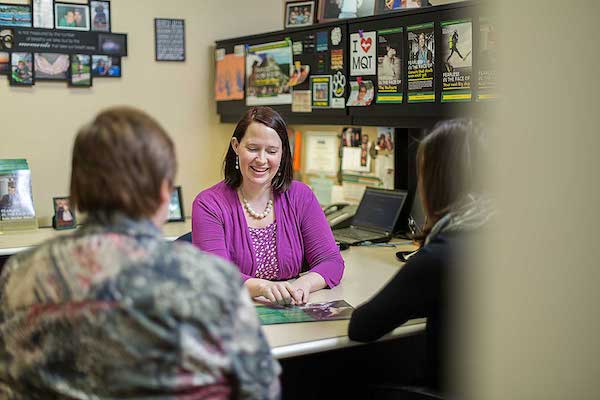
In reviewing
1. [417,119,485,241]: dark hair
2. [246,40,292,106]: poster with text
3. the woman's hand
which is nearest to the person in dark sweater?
[417,119,485,241]: dark hair

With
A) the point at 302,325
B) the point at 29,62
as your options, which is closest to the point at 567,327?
the point at 302,325

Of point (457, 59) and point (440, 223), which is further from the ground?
point (457, 59)

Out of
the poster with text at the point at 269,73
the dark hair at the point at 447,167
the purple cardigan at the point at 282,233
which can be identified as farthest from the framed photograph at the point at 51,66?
the dark hair at the point at 447,167

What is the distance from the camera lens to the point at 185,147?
11.9ft

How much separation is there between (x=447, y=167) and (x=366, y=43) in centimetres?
142

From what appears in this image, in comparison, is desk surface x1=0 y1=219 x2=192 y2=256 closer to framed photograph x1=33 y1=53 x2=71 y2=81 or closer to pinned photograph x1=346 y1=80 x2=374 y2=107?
framed photograph x1=33 y1=53 x2=71 y2=81

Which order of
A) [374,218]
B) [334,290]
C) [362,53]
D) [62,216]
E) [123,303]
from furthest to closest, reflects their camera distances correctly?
[62,216], [374,218], [362,53], [334,290], [123,303]

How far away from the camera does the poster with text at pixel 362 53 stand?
9.50 feet

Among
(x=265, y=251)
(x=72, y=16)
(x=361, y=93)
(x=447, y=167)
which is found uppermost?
(x=72, y=16)

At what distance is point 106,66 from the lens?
132 inches

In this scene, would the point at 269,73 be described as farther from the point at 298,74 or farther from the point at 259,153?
the point at 259,153

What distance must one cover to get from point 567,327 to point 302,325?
1108 mm

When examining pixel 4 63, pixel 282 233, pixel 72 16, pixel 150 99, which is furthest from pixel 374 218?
pixel 4 63

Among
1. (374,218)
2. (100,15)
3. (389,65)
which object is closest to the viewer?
(389,65)
